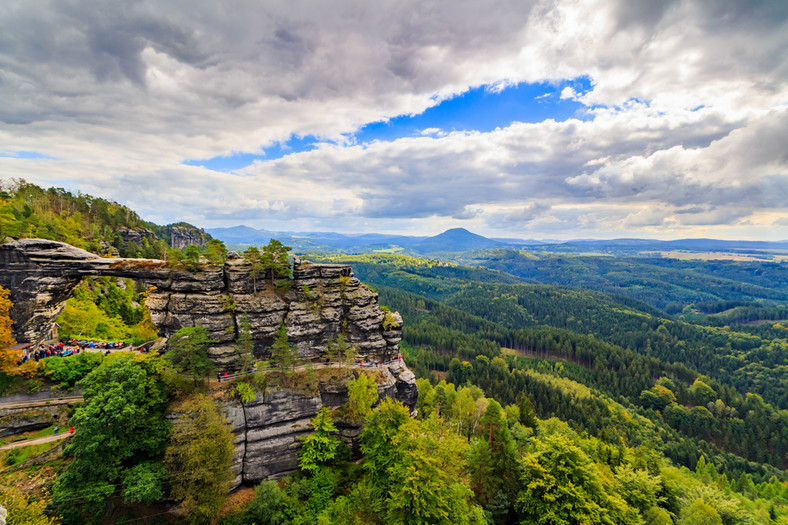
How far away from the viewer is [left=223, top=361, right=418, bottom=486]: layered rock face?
34.9m

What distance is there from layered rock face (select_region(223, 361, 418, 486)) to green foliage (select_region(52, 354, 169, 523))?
727 centimetres

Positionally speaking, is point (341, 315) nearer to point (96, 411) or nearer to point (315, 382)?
point (315, 382)

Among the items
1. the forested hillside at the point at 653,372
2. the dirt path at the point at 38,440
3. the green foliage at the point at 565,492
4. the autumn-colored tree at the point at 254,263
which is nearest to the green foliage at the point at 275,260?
the autumn-colored tree at the point at 254,263

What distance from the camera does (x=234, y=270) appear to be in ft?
132

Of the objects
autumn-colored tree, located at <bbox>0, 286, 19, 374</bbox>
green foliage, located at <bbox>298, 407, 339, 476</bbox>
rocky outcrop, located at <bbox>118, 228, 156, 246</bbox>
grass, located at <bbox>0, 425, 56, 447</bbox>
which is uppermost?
rocky outcrop, located at <bbox>118, 228, 156, 246</bbox>

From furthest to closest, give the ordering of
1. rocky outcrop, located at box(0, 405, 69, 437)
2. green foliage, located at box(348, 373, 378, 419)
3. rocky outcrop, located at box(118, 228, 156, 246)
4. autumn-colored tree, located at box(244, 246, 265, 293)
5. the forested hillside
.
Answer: the forested hillside, rocky outcrop, located at box(118, 228, 156, 246), autumn-colored tree, located at box(244, 246, 265, 293), green foliage, located at box(348, 373, 378, 419), rocky outcrop, located at box(0, 405, 69, 437)

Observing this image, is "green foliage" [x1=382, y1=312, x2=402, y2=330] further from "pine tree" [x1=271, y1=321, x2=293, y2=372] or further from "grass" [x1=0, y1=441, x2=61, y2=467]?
"grass" [x1=0, y1=441, x2=61, y2=467]

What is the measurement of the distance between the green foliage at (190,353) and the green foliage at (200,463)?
5057 millimetres

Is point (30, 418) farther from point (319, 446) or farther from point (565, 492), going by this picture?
point (565, 492)

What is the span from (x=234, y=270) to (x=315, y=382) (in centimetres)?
1874

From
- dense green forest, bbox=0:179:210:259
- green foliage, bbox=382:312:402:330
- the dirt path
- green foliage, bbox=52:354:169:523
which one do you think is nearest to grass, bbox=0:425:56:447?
the dirt path

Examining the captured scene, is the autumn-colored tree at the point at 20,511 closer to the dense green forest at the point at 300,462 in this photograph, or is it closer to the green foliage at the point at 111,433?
the dense green forest at the point at 300,462

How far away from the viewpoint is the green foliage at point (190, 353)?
33094 millimetres

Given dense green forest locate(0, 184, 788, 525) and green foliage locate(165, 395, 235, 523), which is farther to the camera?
green foliage locate(165, 395, 235, 523)
